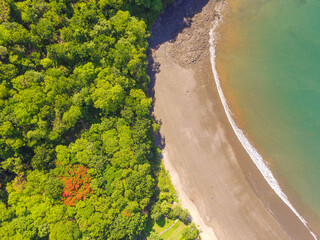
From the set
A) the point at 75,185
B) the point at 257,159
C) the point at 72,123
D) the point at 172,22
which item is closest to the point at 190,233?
the point at 257,159

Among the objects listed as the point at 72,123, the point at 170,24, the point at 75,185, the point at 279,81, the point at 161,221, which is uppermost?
the point at 170,24

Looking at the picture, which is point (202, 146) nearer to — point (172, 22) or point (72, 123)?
point (72, 123)

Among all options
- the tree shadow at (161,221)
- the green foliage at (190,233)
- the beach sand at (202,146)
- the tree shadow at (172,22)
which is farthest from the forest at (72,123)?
the tree shadow at (172,22)

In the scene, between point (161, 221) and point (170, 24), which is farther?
point (170, 24)

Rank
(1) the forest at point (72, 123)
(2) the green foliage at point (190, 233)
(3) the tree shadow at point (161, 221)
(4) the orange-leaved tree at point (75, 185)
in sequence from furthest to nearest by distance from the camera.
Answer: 1. (3) the tree shadow at point (161, 221)
2. (2) the green foliage at point (190, 233)
3. (4) the orange-leaved tree at point (75, 185)
4. (1) the forest at point (72, 123)

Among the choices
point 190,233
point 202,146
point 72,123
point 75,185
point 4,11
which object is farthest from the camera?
point 202,146

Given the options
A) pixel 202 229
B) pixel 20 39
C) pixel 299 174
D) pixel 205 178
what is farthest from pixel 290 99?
pixel 20 39

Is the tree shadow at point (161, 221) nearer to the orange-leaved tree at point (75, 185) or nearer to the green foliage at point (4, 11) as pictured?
the orange-leaved tree at point (75, 185)
